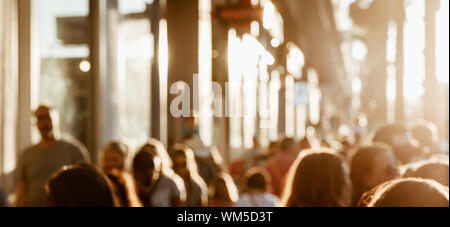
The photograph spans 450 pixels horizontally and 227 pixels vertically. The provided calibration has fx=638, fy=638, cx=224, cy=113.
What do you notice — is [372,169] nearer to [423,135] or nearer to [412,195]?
[412,195]

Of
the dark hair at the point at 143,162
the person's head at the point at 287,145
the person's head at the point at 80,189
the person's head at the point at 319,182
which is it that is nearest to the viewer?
the person's head at the point at 80,189

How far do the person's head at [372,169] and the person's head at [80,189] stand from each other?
5.51 feet

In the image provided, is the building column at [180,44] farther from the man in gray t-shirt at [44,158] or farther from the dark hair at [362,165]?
the dark hair at [362,165]

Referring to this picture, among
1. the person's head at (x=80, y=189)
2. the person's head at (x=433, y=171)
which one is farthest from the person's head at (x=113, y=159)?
the person's head at (x=433, y=171)

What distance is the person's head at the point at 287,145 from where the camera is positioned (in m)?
6.89

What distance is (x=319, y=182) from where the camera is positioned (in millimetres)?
2740

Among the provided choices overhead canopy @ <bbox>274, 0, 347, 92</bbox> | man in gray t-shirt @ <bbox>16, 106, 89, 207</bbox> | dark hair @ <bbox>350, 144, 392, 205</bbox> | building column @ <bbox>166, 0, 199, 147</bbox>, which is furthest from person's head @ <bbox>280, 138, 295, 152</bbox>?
overhead canopy @ <bbox>274, 0, 347, 92</bbox>

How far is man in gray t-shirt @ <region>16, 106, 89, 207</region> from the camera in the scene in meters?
4.22

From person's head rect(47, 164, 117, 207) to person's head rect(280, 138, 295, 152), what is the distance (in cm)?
471

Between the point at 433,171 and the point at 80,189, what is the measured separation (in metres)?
1.64

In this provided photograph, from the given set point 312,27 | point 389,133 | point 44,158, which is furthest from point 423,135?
point 312,27
